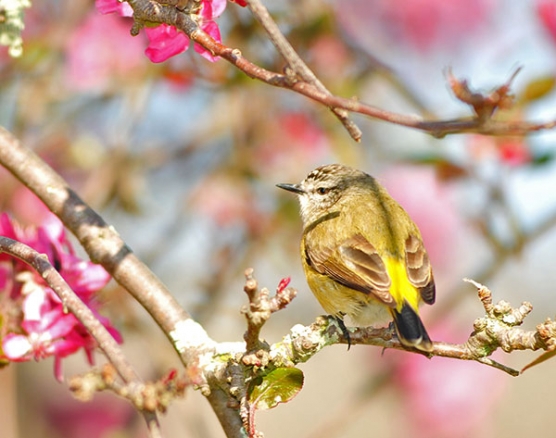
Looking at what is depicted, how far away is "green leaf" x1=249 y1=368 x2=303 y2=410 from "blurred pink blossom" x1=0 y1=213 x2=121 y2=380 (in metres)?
0.60

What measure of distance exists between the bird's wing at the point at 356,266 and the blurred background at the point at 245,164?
930 mm

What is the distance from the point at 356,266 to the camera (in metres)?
3.38

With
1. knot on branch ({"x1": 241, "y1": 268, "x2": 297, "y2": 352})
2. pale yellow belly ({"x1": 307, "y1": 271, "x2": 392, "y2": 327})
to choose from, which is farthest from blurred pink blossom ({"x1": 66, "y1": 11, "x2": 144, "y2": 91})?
knot on branch ({"x1": 241, "y1": 268, "x2": 297, "y2": 352})

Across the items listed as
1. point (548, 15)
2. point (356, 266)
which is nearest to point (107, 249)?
point (356, 266)

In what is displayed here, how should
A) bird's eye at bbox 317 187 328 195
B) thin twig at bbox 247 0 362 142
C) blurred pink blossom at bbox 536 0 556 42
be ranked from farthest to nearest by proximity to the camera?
bird's eye at bbox 317 187 328 195, blurred pink blossom at bbox 536 0 556 42, thin twig at bbox 247 0 362 142

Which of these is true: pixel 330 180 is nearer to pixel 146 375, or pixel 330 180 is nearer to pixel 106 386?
pixel 146 375

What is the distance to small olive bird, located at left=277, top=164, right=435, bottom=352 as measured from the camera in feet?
10.5

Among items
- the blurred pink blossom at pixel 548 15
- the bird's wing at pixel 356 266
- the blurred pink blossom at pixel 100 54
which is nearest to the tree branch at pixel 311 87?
the bird's wing at pixel 356 266

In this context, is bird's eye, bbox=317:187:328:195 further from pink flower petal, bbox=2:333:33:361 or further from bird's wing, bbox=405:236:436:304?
pink flower petal, bbox=2:333:33:361

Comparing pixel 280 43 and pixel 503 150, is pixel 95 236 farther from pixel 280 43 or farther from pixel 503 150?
pixel 503 150

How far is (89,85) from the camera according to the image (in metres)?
Answer: 5.10

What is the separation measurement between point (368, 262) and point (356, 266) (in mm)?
52

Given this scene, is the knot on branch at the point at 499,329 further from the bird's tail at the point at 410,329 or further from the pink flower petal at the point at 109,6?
the pink flower petal at the point at 109,6

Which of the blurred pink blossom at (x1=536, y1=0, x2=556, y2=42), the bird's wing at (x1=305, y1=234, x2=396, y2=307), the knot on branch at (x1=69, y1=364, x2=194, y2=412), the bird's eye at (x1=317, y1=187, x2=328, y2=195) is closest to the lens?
the knot on branch at (x1=69, y1=364, x2=194, y2=412)
